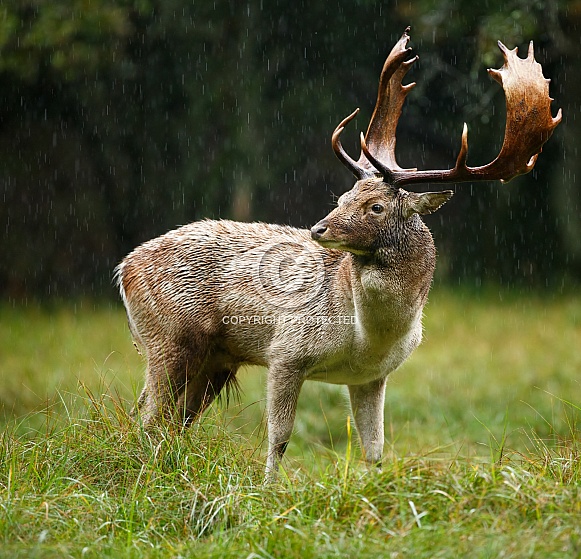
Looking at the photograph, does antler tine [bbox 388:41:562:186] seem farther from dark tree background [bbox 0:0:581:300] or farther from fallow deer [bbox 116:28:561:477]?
dark tree background [bbox 0:0:581:300]

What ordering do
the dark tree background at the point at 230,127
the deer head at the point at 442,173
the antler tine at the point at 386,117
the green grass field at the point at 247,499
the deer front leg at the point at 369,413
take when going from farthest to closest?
1. the dark tree background at the point at 230,127
2. the deer front leg at the point at 369,413
3. the antler tine at the point at 386,117
4. the deer head at the point at 442,173
5. the green grass field at the point at 247,499

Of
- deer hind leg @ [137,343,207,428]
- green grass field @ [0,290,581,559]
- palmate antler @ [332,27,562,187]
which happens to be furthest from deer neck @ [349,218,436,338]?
deer hind leg @ [137,343,207,428]

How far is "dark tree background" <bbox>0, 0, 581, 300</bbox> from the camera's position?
526 inches

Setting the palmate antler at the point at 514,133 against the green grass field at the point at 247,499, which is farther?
the palmate antler at the point at 514,133

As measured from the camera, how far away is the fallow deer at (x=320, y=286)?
5.47 metres

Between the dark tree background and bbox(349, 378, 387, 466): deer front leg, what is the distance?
7379 mm

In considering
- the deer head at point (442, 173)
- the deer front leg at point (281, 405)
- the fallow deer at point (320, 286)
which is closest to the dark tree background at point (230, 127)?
the fallow deer at point (320, 286)

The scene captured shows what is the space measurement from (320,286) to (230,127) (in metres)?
8.34

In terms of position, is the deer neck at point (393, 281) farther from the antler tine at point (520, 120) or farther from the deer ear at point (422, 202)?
the antler tine at point (520, 120)

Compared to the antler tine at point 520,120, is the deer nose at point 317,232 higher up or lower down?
lower down

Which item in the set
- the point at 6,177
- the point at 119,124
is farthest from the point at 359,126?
the point at 6,177

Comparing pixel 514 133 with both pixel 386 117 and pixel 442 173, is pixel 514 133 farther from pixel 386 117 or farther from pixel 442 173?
pixel 386 117

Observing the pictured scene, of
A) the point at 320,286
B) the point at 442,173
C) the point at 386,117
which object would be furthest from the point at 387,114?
the point at 320,286

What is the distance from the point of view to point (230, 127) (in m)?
14.0
